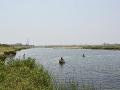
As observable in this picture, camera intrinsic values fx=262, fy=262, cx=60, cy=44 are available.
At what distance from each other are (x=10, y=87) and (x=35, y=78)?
3.72 m

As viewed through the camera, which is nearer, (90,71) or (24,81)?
(24,81)

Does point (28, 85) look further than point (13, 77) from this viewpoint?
No

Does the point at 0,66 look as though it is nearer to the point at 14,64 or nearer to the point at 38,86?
the point at 14,64

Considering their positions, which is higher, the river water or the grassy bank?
the grassy bank

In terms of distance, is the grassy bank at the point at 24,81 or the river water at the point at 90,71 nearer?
the grassy bank at the point at 24,81

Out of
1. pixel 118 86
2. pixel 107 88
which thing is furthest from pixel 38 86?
pixel 118 86

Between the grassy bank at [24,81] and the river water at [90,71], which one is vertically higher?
the grassy bank at [24,81]

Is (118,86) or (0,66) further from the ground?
(0,66)

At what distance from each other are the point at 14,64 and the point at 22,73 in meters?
4.92

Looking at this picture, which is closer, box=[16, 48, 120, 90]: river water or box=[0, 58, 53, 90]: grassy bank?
box=[0, 58, 53, 90]: grassy bank

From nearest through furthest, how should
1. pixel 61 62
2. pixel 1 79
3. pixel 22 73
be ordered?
pixel 1 79 < pixel 22 73 < pixel 61 62

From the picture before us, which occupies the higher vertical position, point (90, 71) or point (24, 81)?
point (24, 81)

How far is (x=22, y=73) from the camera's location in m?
25.4

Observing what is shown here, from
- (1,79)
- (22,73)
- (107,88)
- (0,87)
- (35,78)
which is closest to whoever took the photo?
(0,87)
